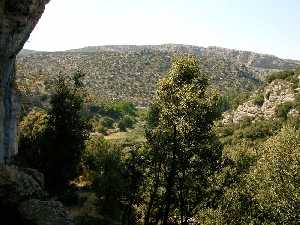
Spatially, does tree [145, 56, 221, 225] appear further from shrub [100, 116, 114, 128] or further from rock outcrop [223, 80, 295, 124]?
shrub [100, 116, 114, 128]

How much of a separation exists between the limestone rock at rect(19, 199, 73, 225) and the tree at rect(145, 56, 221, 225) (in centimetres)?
1117

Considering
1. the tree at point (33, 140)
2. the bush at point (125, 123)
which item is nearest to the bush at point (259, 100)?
the bush at point (125, 123)

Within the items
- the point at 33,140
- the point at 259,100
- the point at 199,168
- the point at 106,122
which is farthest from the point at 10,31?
the point at 106,122

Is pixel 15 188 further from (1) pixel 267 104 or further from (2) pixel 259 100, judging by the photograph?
(2) pixel 259 100

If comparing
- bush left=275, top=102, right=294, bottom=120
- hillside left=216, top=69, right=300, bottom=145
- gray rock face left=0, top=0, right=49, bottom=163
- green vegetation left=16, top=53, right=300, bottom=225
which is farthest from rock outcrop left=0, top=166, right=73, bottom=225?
bush left=275, top=102, right=294, bottom=120

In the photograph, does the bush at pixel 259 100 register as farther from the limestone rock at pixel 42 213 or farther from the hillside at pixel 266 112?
the limestone rock at pixel 42 213

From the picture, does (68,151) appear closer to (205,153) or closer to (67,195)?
(67,195)

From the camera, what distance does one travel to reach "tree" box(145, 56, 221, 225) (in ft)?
115

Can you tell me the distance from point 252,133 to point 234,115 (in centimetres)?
2670

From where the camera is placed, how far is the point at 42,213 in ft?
85.3

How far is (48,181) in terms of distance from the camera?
58.7 meters

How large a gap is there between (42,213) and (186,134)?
13.4 meters

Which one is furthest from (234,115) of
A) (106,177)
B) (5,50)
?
(5,50)

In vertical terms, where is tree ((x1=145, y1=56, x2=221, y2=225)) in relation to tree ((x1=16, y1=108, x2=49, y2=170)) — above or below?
above
